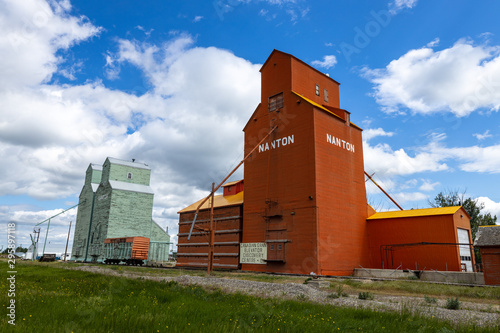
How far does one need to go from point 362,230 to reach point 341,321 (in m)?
25.1

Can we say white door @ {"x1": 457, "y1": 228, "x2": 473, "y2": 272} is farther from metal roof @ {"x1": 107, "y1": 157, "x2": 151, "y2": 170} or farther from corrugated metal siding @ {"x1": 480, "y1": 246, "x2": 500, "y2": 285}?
metal roof @ {"x1": 107, "y1": 157, "x2": 151, "y2": 170}

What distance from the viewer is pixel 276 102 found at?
32031mm

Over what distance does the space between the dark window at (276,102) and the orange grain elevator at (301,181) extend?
0.32ft

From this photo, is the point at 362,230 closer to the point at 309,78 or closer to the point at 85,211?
the point at 309,78

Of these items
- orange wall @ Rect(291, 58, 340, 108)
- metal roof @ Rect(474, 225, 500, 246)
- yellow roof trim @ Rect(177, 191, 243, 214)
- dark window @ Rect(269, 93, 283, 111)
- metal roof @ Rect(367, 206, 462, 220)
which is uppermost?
orange wall @ Rect(291, 58, 340, 108)

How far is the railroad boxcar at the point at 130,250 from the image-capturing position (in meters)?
39.5

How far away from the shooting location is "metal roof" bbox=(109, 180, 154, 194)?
5375 cm

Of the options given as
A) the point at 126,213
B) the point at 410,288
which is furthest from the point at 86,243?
the point at 410,288

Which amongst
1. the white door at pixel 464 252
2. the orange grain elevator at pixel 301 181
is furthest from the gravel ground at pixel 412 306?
the white door at pixel 464 252

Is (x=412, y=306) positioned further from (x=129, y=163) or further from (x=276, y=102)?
(x=129, y=163)

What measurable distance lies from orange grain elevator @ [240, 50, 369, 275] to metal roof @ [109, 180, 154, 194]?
95.4 ft

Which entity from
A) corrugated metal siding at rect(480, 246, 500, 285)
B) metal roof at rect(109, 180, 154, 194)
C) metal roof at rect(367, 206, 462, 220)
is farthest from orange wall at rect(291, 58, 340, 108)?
metal roof at rect(109, 180, 154, 194)

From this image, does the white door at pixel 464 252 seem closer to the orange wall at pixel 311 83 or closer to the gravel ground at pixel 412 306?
the gravel ground at pixel 412 306

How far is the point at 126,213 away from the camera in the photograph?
5353 centimetres
